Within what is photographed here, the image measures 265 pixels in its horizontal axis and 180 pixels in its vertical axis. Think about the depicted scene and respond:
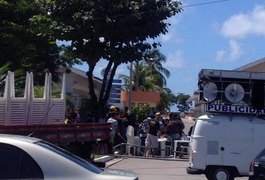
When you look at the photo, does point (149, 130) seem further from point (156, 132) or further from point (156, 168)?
point (156, 168)

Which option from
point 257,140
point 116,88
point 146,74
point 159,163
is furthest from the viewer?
point 146,74

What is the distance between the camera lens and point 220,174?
15.0m

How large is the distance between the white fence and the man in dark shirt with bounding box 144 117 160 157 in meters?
3.65

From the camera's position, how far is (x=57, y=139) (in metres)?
18.2

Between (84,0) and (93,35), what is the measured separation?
5.48ft

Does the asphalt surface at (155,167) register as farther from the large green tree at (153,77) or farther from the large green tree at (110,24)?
the large green tree at (153,77)

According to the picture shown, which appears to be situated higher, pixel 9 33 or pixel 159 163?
pixel 9 33

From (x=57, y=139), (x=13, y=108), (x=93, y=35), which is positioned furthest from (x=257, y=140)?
Answer: (x=93, y=35)

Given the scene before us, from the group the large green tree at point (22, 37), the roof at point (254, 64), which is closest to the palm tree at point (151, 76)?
the roof at point (254, 64)

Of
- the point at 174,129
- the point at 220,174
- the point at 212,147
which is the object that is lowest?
→ the point at 220,174

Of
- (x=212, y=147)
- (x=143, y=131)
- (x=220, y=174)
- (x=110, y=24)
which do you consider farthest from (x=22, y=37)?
(x=220, y=174)

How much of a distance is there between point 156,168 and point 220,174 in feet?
14.9

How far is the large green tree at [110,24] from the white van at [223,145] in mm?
12370

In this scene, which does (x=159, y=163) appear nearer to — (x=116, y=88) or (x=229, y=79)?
(x=229, y=79)
